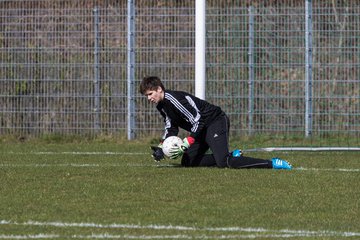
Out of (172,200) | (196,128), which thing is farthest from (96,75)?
(172,200)

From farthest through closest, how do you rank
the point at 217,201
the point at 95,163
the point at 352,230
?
the point at 95,163 → the point at 217,201 → the point at 352,230

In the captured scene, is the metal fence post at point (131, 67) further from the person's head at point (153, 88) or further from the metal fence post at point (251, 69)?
the person's head at point (153, 88)

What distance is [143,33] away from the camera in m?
20.2

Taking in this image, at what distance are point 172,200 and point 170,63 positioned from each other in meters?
9.99

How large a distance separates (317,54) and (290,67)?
0.58 metres

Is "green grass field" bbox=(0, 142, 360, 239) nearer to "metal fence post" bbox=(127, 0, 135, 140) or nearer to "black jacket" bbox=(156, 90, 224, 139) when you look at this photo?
"black jacket" bbox=(156, 90, 224, 139)

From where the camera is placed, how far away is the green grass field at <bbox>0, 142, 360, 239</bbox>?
8.41 metres

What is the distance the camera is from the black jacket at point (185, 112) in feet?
43.2

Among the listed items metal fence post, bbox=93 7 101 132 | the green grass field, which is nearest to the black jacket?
the green grass field

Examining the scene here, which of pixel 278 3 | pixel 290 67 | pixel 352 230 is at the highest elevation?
pixel 278 3

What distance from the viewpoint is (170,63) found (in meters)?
20.1

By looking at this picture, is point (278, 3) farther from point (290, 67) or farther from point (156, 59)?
point (156, 59)

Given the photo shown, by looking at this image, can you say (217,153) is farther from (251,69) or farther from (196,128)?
(251,69)

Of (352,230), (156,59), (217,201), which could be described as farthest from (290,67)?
(352,230)
